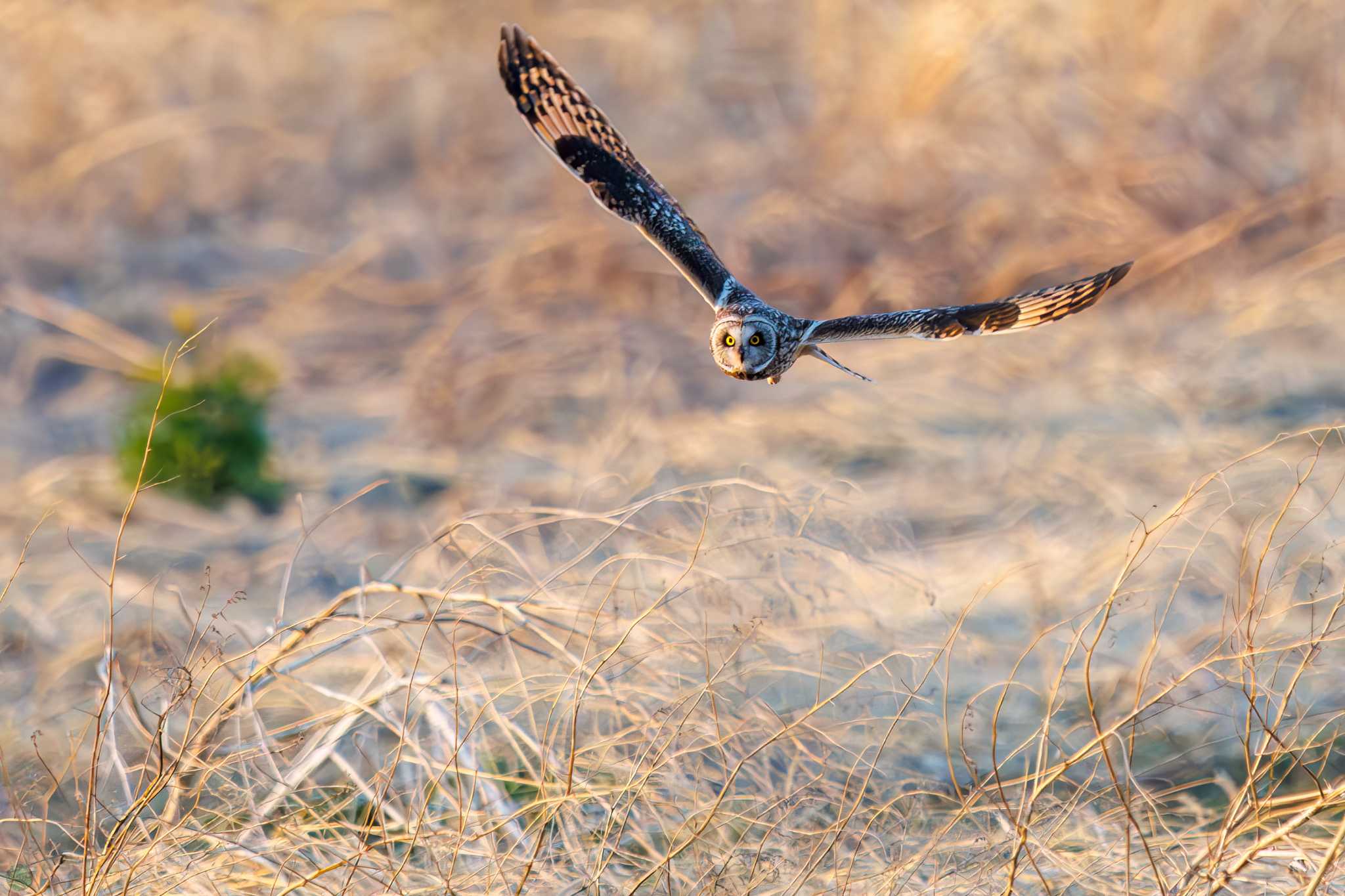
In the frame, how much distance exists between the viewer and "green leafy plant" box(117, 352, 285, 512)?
580 centimetres

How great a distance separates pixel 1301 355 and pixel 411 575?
5978 mm

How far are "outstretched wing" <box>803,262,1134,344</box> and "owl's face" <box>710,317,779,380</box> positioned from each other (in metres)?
0.21

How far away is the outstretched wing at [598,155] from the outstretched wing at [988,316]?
624mm

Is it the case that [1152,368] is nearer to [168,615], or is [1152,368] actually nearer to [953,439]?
[953,439]

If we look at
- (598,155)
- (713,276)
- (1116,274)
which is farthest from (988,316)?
(598,155)

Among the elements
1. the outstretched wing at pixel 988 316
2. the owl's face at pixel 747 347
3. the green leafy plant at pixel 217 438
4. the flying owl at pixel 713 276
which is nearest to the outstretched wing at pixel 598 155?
the flying owl at pixel 713 276

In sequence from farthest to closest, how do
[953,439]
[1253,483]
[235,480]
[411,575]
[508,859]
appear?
1. [953,439]
2. [235,480]
3. [1253,483]
4. [411,575]
5. [508,859]

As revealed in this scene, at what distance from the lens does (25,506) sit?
6.40 metres

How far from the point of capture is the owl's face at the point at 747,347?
9.43 feet

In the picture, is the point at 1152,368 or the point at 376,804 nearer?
the point at 376,804

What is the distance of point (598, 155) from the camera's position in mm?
3561

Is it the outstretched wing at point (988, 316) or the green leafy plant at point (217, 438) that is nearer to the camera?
the outstretched wing at point (988, 316)

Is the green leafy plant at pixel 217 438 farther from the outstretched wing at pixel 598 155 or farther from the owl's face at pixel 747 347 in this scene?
the owl's face at pixel 747 347

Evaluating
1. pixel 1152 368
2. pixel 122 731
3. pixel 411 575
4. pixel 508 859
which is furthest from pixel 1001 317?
pixel 1152 368
